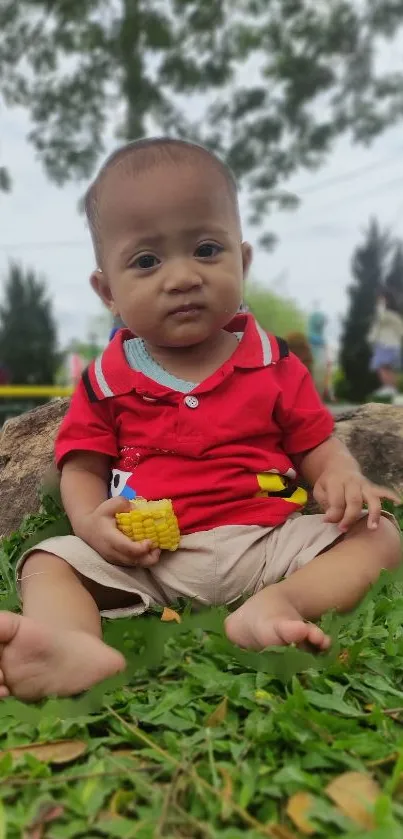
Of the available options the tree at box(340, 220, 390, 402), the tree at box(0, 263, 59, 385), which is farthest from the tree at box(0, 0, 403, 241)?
the tree at box(340, 220, 390, 402)

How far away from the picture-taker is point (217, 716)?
1.03 meters

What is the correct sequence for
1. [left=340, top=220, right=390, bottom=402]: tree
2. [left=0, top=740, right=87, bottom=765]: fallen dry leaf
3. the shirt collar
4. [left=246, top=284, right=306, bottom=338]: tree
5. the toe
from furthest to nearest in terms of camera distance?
[left=340, top=220, right=390, bottom=402]: tree
[left=246, top=284, right=306, bottom=338]: tree
the shirt collar
the toe
[left=0, top=740, right=87, bottom=765]: fallen dry leaf

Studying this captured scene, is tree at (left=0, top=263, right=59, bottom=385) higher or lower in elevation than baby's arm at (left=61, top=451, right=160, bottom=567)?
higher

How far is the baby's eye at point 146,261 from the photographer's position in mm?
1576

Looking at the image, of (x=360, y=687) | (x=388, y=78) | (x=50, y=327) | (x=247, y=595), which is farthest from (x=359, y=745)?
(x=50, y=327)

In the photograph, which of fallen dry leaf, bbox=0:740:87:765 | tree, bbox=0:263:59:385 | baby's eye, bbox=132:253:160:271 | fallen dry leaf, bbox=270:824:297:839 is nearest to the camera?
fallen dry leaf, bbox=270:824:297:839

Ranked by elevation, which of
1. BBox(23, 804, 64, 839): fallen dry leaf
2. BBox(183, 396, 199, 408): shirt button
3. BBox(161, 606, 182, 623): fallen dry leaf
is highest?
BBox(183, 396, 199, 408): shirt button

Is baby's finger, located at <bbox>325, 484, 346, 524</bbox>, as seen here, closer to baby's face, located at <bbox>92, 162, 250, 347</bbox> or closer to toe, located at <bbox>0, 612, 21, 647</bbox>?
baby's face, located at <bbox>92, 162, 250, 347</bbox>

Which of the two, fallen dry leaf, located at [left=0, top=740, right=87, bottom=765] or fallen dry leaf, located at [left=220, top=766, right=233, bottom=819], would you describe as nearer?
fallen dry leaf, located at [left=220, top=766, right=233, bottom=819]

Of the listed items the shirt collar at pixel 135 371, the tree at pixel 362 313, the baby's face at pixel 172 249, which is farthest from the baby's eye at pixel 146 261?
the tree at pixel 362 313

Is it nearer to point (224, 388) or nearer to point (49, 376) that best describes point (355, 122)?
point (224, 388)

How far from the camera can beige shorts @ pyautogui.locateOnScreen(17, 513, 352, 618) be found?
156cm

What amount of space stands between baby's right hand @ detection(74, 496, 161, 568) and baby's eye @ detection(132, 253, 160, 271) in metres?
0.46

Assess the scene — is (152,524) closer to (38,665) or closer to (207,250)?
(38,665)
